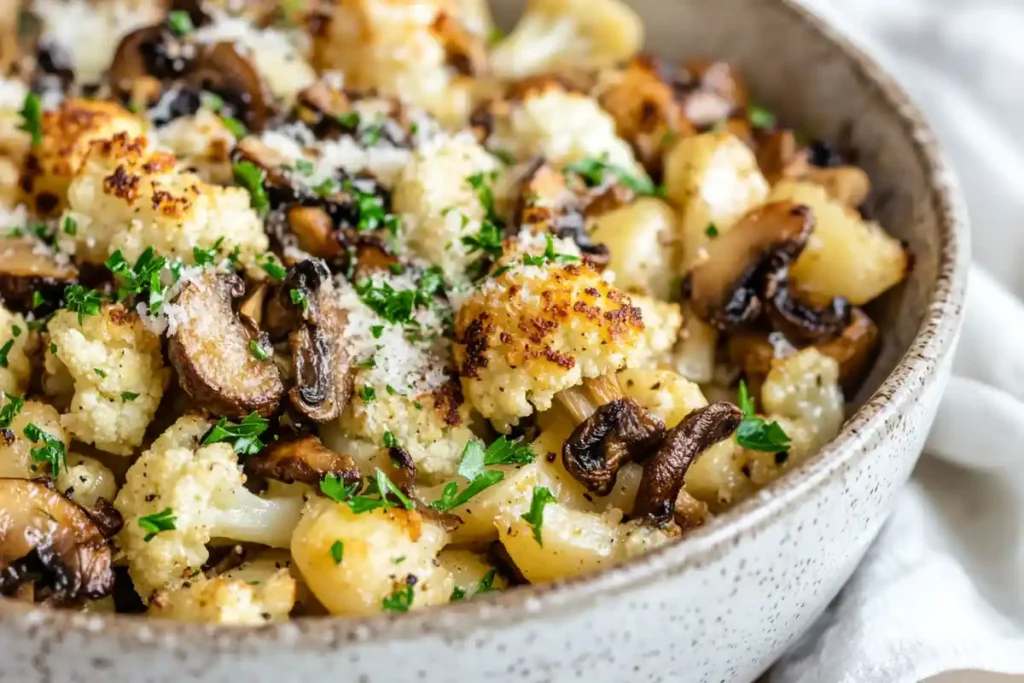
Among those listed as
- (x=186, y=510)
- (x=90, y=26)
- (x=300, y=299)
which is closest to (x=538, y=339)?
(x=300, y=299)

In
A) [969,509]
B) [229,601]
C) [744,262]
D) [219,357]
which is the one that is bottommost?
[969,509]

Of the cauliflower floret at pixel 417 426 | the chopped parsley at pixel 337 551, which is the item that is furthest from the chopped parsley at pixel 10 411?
the chopped parsley at pixel 337 551

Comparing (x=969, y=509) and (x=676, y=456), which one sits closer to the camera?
(x=676, y=456)

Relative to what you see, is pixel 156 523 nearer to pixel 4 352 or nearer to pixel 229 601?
pixel 229 601

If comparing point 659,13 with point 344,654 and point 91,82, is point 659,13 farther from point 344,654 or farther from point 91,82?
point 344,654

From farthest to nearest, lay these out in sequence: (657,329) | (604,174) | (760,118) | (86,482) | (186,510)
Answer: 1. (760,118)
2. (604,174)
3. (657,329)
4. (86,482)
5. (186,510)

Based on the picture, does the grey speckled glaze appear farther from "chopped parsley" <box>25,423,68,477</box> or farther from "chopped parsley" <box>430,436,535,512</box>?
"chopped parsley" <box>25,423,68,477</box>

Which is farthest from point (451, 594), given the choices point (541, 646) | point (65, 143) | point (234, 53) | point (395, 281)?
point (234, 53)
